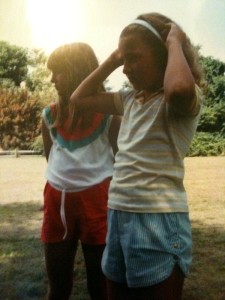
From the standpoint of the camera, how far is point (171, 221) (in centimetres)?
68

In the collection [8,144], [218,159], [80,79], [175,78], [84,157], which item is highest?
[175,78]

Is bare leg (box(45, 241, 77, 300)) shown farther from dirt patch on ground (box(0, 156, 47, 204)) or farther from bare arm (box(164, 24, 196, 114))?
dirt patch on ground (box(0, 156, 47, 204))

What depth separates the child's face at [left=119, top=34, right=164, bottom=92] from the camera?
0.71m

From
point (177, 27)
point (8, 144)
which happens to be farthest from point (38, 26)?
point (8, 144)

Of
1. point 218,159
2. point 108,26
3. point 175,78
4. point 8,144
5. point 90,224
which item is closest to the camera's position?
point 175,78

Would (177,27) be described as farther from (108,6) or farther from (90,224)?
(108,6)

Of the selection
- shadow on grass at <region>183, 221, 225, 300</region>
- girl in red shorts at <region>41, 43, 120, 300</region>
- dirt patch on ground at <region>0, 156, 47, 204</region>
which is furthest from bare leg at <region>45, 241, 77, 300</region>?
dirt patch on ground at <region>0, 156, 47, 204</region>

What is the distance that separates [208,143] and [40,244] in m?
2.73

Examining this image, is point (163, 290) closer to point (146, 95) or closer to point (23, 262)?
point (146, 95)

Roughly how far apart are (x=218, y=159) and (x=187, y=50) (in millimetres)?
5275

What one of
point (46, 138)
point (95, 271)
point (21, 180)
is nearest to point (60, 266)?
point (95, 271)

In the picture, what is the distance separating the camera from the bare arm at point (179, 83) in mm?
657

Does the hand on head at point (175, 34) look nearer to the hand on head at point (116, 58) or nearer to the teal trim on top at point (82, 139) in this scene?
the hand on head at point (116, 58)

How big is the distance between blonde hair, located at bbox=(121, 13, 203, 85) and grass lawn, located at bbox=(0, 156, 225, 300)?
1.00 metres
